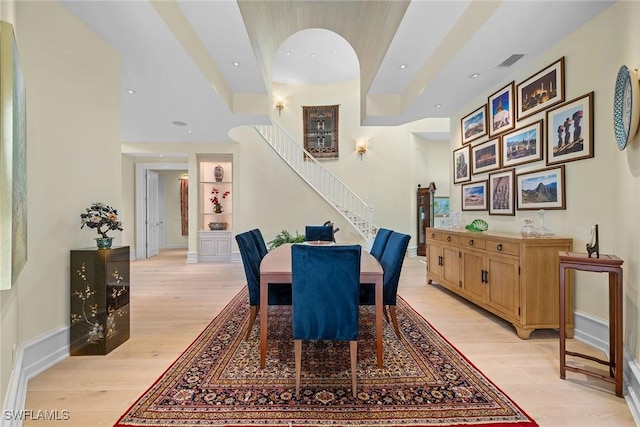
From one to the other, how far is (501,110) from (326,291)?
343cm

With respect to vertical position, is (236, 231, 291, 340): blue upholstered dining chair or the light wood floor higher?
(236, 231, 291, 340): blue upholstered dining chair

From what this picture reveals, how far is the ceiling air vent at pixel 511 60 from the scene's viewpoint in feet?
10.2

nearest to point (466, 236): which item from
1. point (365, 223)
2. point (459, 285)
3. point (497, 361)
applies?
point (459, 285)

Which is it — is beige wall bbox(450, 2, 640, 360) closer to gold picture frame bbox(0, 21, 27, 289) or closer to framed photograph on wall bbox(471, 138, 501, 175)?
framed photograph on wall bbox(471, 138, 501, 175)

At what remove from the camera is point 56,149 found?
7.68ft

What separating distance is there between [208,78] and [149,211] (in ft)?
17.9

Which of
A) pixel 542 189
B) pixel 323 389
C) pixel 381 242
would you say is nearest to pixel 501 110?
pixel 542 189

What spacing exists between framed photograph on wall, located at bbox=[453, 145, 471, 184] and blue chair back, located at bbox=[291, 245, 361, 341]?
11.3ft

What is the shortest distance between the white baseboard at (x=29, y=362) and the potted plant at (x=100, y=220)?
75cm

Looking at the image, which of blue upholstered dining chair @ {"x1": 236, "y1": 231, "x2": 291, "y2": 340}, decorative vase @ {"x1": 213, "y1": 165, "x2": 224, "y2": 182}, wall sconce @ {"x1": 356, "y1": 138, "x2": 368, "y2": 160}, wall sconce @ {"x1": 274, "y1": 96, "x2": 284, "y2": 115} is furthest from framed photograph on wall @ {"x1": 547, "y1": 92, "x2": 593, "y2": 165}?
decorative vase @ {"x1": 213, "y1": 165, "x2": 224, "y2": 182}

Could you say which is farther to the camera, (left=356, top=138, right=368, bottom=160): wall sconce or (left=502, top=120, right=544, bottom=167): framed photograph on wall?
(left=356, top=138, right=368, bottom=160): wall sconce

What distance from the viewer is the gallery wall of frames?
276cm

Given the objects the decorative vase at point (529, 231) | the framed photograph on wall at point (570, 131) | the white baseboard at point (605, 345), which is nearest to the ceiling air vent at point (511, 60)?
the framed photograph on wall at point (570, 131)

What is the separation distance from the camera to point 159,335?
283 centimetres
